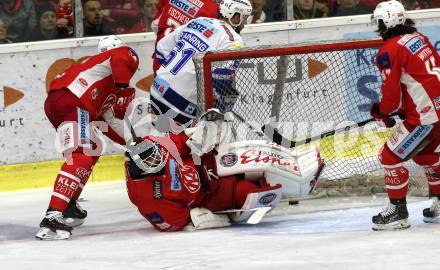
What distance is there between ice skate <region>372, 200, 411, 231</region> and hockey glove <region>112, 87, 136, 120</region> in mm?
1714

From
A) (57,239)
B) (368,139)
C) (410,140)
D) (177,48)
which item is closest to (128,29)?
(177,48)

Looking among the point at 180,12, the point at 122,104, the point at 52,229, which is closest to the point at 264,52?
the point at 122,104

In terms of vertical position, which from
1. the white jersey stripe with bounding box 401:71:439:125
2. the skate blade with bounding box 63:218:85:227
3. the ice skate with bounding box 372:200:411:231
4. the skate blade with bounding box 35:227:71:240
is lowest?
the skate blade with bounding box 63:218:85:227

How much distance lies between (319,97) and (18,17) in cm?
214

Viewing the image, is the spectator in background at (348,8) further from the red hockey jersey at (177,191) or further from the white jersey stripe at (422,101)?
the white jersey stripe at (422,101)

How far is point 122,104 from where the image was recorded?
20.1 feet

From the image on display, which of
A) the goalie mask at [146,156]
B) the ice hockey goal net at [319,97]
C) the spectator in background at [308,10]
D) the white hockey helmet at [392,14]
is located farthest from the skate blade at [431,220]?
the spectator in background at [308,10]

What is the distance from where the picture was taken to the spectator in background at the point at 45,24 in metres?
7.36

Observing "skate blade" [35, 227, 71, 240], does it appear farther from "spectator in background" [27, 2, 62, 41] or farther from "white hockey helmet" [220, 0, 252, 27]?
"spectator in background" [27, 2, 62, 41]

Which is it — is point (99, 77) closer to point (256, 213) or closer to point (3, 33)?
point (256, 213)

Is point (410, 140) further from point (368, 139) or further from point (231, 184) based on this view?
point (368, 139)

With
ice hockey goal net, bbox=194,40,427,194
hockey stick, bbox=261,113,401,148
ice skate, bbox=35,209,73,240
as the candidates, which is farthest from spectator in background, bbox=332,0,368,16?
ice skate, bbox=35,209,73,240

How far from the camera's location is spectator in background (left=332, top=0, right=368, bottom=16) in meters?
7.68

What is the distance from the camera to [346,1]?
775cm
